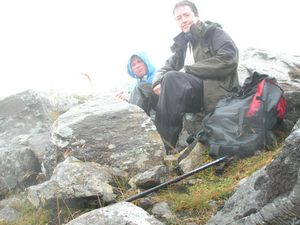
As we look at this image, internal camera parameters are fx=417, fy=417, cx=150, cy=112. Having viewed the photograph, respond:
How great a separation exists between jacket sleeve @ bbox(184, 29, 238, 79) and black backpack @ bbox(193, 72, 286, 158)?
77 centimetres

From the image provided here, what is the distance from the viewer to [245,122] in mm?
5891

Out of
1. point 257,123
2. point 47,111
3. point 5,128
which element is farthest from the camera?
point 47,111

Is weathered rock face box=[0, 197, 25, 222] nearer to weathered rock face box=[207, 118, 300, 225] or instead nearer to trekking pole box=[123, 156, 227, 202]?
trekking pole box=[123, 156, 227, 202]

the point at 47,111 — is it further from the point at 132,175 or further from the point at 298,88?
the point at 298,88

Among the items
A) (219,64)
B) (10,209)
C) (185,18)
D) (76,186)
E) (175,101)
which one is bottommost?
(10,209)

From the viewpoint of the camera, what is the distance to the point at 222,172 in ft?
18.0

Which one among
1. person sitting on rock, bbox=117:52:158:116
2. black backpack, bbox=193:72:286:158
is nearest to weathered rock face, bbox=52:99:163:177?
black backpack, bbox=193:72:286:158

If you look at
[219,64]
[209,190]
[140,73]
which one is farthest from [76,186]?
[140,73]

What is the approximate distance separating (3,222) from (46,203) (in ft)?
2.46

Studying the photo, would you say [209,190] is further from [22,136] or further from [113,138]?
[22,136]

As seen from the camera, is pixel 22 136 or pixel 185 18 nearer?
→ pixel 185 18

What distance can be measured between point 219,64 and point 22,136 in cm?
387

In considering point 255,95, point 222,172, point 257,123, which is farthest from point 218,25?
point 222,172

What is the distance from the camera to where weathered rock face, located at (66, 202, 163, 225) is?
4033 millimetres
